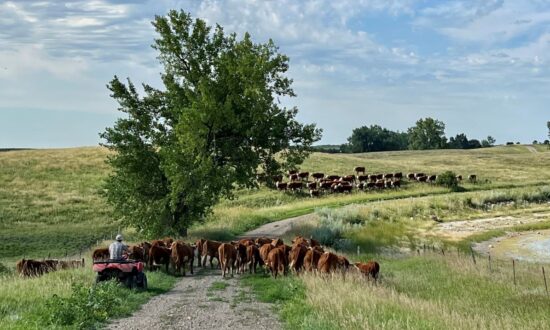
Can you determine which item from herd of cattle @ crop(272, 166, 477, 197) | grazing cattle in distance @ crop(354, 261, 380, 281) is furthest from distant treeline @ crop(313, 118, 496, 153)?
grazing cattle in distance @ crop(354, 261, 380, 281)

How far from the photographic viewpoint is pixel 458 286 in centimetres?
2117

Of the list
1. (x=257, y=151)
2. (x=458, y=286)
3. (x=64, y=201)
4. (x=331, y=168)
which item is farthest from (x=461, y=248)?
(x=331, y=168)

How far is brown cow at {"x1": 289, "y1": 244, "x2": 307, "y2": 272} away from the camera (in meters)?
21.9

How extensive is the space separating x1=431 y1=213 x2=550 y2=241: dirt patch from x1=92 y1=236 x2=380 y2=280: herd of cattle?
73.1 ft

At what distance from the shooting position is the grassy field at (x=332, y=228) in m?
14.2

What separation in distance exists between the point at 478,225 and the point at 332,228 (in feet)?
53.6

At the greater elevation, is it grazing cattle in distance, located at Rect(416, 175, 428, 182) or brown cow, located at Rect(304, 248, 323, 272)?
grazing cattle in distance, located at Rect(416, 175, 428, 182)

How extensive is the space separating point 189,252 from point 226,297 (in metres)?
6.00

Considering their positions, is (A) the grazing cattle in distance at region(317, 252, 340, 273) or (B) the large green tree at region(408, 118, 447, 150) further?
(B) the large green tree at region(408, 118, 447, 150)

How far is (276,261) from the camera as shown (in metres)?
21.9

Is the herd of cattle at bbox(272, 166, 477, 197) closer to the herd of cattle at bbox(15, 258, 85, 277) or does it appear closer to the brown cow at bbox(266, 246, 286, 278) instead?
the herd of cattle at bbox(15, 258, 85, 277)

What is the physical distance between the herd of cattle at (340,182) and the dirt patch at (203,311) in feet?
138

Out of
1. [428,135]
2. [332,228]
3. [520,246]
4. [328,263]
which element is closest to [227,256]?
[328,263]

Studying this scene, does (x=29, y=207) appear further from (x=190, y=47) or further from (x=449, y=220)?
(x=449, y=220)
